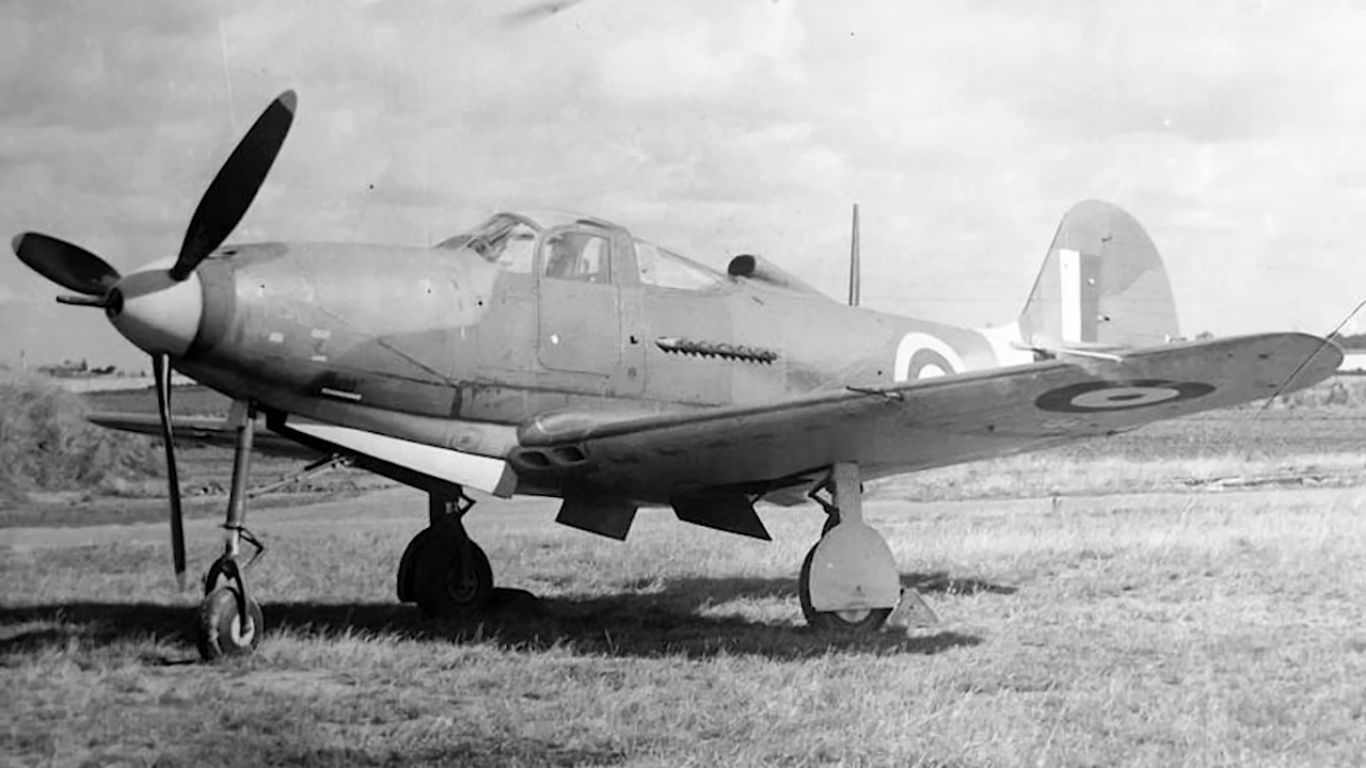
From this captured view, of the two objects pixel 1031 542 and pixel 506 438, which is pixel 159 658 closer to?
pixel 506 438

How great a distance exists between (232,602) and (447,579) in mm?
2336

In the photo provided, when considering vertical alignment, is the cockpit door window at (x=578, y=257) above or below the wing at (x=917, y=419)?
above

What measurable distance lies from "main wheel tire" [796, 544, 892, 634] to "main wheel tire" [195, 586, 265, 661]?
116 inches

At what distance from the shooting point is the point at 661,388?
304 inches

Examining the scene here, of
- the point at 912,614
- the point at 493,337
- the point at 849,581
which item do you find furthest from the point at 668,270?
the point at 912,614

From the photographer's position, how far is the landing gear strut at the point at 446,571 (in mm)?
8555

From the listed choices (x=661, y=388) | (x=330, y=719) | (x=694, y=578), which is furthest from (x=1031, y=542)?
(x=330, y=719)

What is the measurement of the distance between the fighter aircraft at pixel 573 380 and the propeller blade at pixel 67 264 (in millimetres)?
11

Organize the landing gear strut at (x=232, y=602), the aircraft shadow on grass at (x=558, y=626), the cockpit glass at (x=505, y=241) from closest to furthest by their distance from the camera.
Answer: the landing gear strut at (x=232, y=602) < the aircraft shadow on grass at (x=558, y=626) < the cockpit glass at (x=505, y=241)

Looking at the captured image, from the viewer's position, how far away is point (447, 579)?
858 centimetres

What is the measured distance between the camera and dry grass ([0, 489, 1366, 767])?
4.66 metres

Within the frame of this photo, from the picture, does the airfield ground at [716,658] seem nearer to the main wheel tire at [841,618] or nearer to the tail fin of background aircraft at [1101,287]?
the main wheel tire at [841,618]

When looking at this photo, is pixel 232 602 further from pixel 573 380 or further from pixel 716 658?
pixel 716 658

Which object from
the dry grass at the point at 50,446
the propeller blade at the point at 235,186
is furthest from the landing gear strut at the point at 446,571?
the dry grass at the point at 50,446
